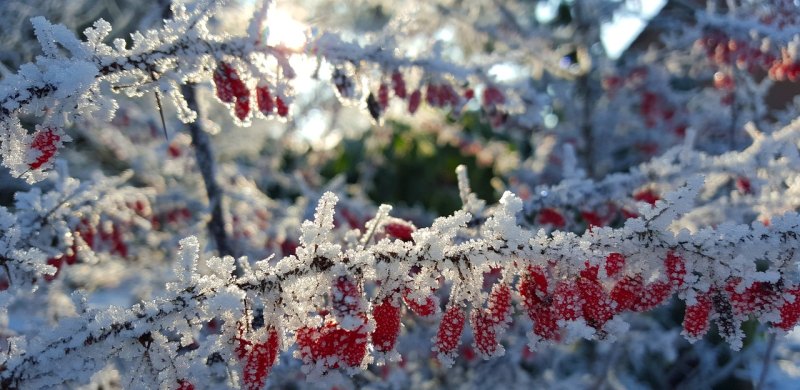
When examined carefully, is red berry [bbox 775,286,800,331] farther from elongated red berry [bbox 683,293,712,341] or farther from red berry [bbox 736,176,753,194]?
red berry [bbox 736,176,753,194]

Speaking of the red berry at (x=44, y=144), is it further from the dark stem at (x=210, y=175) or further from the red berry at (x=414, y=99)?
the red berry at (x=414, y=99)

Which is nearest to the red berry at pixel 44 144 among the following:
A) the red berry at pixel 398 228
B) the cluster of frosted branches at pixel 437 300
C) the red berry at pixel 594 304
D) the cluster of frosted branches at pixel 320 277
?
the cluster of frosted branches at pixel 320 277

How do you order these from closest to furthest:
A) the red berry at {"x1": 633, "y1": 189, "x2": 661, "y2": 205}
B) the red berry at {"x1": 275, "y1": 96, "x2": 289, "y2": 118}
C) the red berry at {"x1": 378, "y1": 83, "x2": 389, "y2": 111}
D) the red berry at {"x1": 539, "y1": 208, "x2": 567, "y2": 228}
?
1. the red berry at {"x1": 275, "y1": 96, "x2": 289, "y2": 118}
2. the red berry at {"x1": 378, "y1": 83, "x2": 389, "y2": 111}
3. the red berry at {"x1": 539, "y1": 208, "x2": 567, "y2": 228}
4. the red berry at {"x1": 633, "y1": 189, "x2": 661, "y2": 205}

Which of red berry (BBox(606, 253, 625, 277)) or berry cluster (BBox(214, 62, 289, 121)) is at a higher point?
berry cluster (BBox(214, 62, 289, 121))

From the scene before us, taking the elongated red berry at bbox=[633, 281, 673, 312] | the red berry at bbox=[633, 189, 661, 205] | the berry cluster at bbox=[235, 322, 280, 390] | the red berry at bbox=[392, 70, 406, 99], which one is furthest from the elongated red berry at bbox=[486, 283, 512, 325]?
the red berry at bbox=[633, 189, 661, 205]

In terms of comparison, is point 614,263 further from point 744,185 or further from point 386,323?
point 744,185

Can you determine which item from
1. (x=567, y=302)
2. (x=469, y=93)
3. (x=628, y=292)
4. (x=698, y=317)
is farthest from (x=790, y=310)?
(x=469, y=93)
